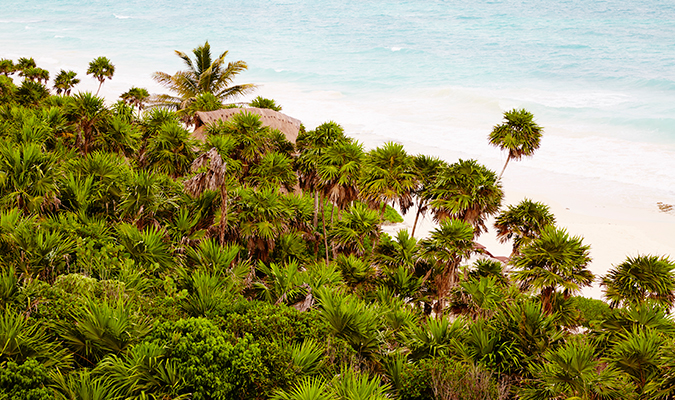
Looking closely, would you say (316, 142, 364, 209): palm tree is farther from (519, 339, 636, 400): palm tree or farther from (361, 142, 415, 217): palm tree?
(519, 339, 636, 400): palm tree

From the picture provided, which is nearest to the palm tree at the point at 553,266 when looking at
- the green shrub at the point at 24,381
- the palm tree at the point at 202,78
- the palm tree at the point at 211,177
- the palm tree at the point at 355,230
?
the palm tree at the point at 355,230

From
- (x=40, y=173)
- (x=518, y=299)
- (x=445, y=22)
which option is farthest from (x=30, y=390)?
(x=445, y=22)

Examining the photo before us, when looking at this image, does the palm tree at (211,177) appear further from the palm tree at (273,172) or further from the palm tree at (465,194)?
the palm tree at (465,194)

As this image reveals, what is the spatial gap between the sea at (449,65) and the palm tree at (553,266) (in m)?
23.6

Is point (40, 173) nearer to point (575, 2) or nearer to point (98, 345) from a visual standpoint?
point (98, 345)

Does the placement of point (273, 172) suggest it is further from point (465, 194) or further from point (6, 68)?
point (6, 68)

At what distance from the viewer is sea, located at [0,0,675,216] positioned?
43.9 metres

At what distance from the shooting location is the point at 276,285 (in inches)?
460

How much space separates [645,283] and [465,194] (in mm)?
4966

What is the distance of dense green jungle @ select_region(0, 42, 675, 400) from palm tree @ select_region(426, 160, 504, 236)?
0.20 ft

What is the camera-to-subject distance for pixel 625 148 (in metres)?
44.8

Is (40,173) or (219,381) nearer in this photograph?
(219,381)

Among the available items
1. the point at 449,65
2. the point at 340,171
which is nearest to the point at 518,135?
the point at 340,171

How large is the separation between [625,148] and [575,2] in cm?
8873
